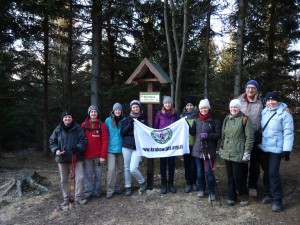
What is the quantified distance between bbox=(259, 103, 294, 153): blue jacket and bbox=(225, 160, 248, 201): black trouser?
60cm

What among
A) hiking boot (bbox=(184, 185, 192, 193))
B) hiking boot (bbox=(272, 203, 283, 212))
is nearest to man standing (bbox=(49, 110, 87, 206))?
hiking boot (bbox=(184, 185, 192, 193))

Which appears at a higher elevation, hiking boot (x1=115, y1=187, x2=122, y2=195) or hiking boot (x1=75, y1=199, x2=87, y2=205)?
hiking boot (x1=115, y1=187, x2=122, y2=195)

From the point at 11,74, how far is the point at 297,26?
14553 millimetres

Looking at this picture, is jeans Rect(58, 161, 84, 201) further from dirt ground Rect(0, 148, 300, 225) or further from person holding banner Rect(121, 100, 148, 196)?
person holding banner Rect(121, 100, 148, 196)

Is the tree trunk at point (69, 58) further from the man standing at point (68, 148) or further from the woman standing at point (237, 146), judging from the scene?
the woman standing at point (237, 146)

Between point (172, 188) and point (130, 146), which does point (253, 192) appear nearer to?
point (172, 188)

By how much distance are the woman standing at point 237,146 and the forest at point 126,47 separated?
515cm

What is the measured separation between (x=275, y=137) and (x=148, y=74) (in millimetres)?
3361

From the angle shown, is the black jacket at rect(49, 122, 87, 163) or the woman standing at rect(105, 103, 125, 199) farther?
the woman standing at rect(105, 103, 125, 199)

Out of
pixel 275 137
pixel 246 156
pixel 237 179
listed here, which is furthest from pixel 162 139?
pixel 275 137

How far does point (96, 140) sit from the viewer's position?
6277 mm

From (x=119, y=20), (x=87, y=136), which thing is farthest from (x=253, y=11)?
(x=87, y=136)

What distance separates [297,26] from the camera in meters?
13.9

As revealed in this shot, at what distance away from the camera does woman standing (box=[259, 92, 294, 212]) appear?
16.6ft
